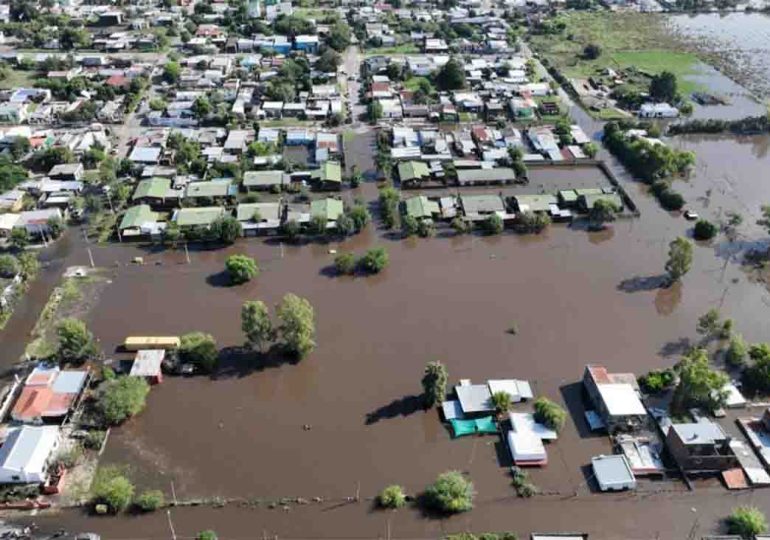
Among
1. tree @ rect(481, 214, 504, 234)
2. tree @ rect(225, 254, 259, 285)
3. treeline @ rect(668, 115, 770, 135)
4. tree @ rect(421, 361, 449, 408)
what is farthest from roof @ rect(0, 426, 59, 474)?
treeline @ rect(668, 115, 770, 135)

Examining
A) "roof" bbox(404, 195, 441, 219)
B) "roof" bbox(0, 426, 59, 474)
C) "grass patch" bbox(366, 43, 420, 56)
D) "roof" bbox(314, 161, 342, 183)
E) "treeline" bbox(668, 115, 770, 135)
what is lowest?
"roof" bbox(0, 426, 59, 474)

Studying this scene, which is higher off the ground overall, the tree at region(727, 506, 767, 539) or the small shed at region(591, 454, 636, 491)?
the tree at region(727, 506, 767, 539)

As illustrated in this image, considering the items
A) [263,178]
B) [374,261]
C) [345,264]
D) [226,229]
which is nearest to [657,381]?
[374,261]

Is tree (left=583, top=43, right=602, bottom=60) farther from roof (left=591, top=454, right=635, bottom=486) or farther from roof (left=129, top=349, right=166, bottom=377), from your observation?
roof (left=129, top=349, right=166, bottom=377)

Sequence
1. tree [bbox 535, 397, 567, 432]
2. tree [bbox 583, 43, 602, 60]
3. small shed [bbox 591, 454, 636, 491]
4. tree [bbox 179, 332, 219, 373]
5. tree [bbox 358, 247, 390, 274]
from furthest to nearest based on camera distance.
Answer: tree [bbox 583, 43, 602, 60] → tree [bbox 358, 247, 390, 274] → tree [bbox 179, 332, 219, 373] → tree [bbox 535, 397, 567, 432] → small shed [bbox 591, 454, 636, 491]

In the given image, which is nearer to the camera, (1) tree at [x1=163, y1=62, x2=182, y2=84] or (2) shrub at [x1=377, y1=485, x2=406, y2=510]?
(2) shrub at [x1=377, y1=485, x2=406, y2=510]

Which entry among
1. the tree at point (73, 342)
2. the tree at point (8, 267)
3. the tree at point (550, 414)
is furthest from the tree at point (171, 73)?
the tree at point (550, 414)

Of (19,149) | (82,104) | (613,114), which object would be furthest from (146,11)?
(613,114)

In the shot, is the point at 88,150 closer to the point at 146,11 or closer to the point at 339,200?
the point at 339,200
